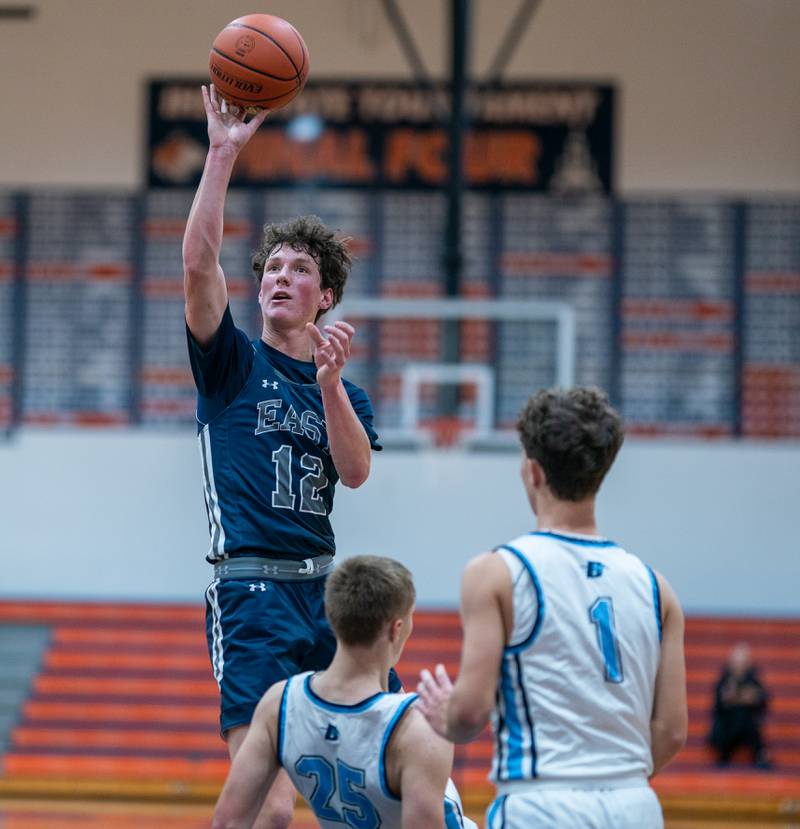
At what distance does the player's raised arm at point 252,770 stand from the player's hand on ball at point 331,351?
83 centimetres

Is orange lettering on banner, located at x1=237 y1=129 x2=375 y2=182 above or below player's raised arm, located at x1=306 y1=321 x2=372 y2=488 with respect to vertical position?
above

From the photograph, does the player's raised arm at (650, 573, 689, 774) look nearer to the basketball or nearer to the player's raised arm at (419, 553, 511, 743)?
the player's raised arm at (419, 553, 511, 743)

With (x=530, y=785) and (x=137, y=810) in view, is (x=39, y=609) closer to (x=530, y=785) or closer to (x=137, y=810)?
(x=137, y=810)

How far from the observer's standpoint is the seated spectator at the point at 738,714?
36.1ft

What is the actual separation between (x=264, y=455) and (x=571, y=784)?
1.40 m

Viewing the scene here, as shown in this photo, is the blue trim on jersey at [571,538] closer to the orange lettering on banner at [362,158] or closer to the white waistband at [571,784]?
the white waistband at [571,784]

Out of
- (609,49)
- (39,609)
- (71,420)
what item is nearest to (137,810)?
(39,609)

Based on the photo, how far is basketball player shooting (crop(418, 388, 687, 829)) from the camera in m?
2.79

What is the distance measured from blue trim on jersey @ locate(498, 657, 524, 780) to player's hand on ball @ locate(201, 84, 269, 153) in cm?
171

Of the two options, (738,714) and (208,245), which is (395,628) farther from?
(738,714)

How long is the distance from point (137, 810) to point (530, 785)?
8.04 metres

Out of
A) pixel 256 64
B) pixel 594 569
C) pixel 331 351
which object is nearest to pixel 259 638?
pixel 331 351

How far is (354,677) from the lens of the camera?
3258 millimetres

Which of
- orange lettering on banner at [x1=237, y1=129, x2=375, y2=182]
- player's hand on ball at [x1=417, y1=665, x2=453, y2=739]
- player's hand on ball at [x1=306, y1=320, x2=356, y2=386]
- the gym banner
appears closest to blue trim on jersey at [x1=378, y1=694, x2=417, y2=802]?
player's hand on ball at [x1=417, y1=665, x2=453, y2=739]
